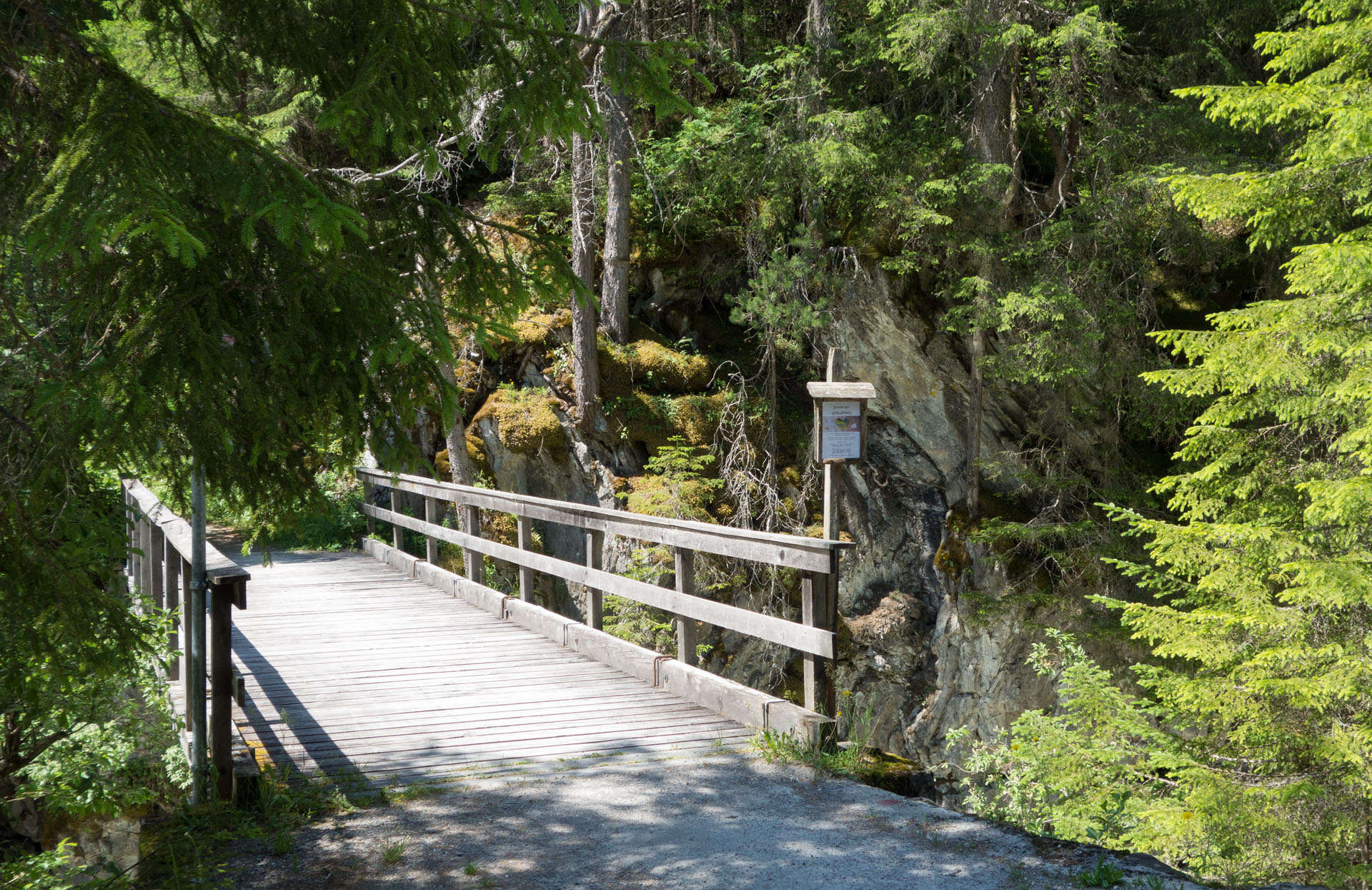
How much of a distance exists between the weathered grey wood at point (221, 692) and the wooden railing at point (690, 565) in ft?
3.28

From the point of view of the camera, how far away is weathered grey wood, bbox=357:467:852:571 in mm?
5328

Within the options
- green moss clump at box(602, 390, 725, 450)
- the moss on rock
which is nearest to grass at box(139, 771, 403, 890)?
green moss clump at box(602, 390, 725, 450)

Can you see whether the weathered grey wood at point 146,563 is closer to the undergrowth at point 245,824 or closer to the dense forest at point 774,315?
the dense forest at point 774,315

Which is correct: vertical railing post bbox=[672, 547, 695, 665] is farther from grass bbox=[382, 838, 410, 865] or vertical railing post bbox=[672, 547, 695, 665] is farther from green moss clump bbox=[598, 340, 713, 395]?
green moss clump bbox=[598, 340, 713, 395]

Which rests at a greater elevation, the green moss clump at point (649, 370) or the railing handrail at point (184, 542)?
the green moss clump at point (649, 370)

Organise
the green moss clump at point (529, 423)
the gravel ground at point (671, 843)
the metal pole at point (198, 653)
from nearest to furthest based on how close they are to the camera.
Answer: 1. the gravel ground at point (671, 843)
2. the metal pole at point (198, 653)
3. the green moss clump at point (529, 423)

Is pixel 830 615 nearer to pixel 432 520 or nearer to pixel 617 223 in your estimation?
pixel 432 520

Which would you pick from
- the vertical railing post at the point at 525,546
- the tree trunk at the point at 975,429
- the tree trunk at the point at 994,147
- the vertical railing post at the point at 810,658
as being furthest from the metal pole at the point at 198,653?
the tree trunk at the point at 975,429

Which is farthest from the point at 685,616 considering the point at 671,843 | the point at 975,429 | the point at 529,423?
the point at 529,423

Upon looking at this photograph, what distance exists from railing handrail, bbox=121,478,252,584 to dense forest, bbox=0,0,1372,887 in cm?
53

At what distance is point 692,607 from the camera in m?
6.34

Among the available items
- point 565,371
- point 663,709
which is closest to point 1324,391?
point 663,709

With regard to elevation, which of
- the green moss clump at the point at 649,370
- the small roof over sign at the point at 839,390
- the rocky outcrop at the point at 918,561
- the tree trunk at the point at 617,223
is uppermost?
the tree trunk at the point at 617,223

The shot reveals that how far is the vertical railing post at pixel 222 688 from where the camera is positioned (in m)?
4.51
